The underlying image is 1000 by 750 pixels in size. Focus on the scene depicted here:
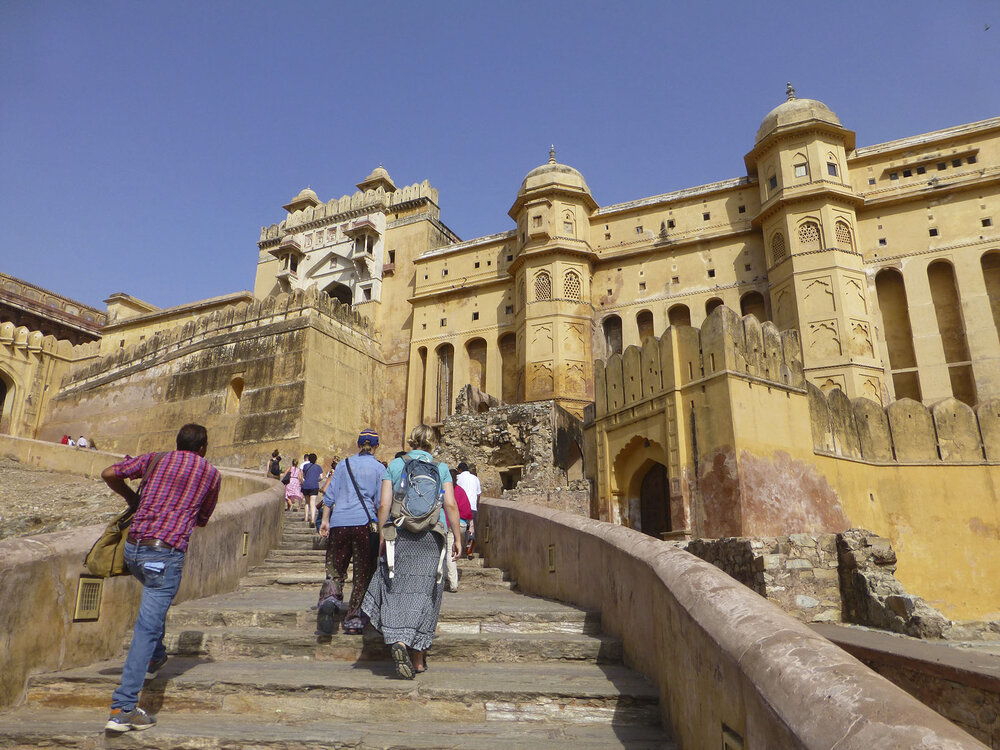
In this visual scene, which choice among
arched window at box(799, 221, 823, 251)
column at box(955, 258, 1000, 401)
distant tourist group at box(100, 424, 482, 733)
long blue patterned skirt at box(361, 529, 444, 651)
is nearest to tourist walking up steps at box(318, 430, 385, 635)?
distant tourist group at box(100, 424, 482, 733)

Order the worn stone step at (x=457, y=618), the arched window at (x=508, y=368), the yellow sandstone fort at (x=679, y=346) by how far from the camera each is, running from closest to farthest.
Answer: the worn stone step at (x=457, y=618) < the yellow sandstone fort at (x=679, y=346) < the arched window at (x=508, y=368)

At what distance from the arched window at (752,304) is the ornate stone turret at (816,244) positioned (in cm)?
90

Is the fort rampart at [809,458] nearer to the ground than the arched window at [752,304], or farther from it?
nearer to the ground

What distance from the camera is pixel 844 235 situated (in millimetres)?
22844

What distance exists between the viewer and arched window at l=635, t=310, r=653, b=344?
1030 inches

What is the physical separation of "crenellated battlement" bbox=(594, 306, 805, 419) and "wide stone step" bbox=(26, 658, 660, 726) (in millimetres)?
9658

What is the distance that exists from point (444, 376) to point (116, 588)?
24810 millimetres

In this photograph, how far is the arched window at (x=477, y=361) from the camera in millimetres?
28484

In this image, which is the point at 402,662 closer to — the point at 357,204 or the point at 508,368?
the point at 508,368

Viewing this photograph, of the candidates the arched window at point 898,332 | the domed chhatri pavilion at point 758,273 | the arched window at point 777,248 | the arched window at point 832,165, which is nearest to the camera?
the domed chhatri pavilion at point 758,273

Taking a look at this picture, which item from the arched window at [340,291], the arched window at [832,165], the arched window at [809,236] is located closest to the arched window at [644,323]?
the arched window at [809,236]

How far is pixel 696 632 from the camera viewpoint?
2.84 meters

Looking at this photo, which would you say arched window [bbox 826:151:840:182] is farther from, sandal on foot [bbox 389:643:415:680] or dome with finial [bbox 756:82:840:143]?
sandal on foot [bbox 389:643:415:680]

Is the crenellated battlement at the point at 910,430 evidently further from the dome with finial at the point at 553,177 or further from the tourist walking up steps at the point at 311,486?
the dome with finial at the point at 553,177
